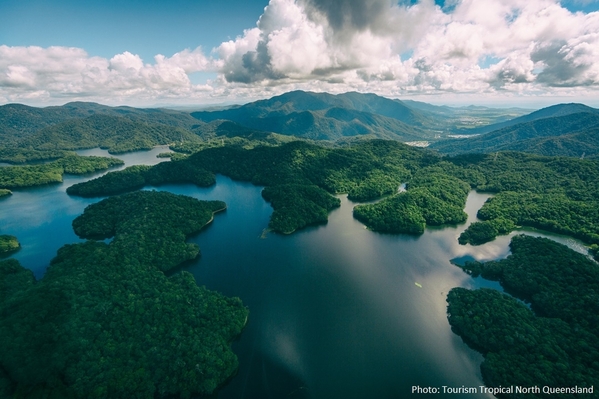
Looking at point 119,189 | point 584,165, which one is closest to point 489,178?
point 584,165

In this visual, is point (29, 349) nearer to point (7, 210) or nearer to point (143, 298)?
point (143, 298)

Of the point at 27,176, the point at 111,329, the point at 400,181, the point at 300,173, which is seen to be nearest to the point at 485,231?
the point at 400,181

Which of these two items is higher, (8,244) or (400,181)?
(8,244)

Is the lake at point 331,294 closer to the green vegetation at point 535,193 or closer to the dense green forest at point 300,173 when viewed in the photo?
the green vegetation at point 535,193

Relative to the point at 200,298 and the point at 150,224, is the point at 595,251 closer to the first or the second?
the point at 200,298

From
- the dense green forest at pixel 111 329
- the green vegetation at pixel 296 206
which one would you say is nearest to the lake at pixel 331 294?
the green vegetation at pixel 296 206

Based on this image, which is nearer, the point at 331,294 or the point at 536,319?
the point at 536,319

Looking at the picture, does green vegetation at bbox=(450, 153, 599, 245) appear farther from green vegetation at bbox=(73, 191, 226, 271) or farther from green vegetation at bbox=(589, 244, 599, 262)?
green vegetation at bbox=(73, 191, 226, 271)
